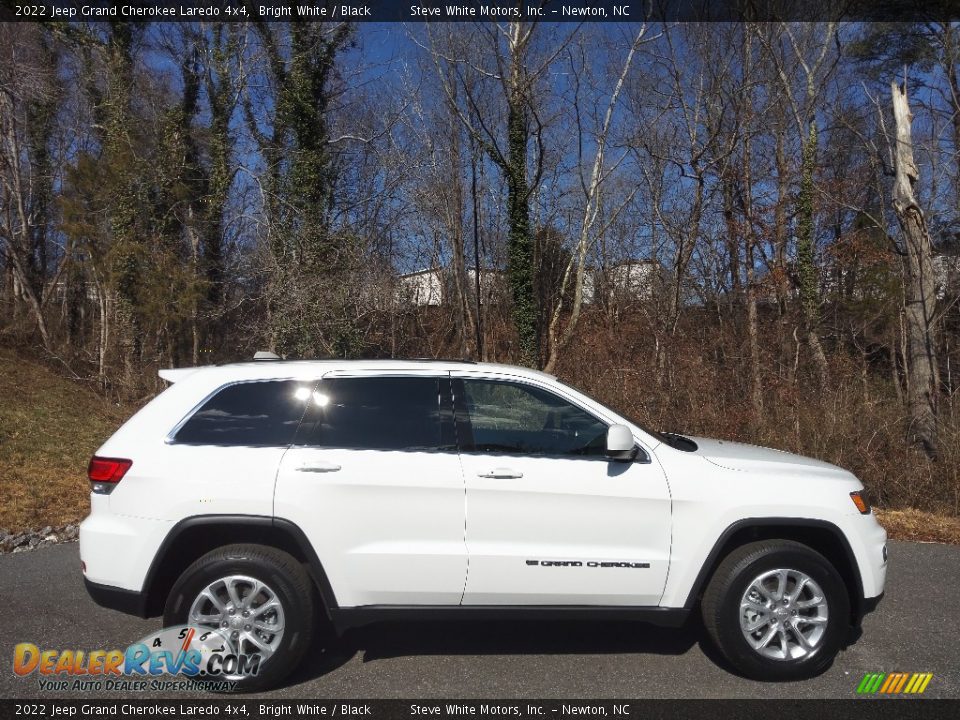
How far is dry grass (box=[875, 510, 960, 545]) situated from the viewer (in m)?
7.34

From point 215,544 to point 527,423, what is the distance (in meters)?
1.95

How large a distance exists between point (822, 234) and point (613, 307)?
649cm

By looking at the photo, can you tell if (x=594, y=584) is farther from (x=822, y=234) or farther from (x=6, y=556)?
(x=822, y=234)

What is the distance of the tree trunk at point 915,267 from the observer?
12.0 m

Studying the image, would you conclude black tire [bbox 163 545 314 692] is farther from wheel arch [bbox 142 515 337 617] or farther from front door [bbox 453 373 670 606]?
front door [bbox 453 373 670 606]

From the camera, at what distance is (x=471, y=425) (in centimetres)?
421

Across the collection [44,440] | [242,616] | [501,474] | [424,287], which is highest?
[424,287]

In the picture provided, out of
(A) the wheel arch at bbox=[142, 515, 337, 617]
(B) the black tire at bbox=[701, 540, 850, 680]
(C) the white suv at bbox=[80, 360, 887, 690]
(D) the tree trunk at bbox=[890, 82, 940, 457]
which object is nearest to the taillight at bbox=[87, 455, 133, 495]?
(C) the white suv at bbox=[80, 360, 887, 690]

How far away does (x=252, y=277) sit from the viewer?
63.6ft

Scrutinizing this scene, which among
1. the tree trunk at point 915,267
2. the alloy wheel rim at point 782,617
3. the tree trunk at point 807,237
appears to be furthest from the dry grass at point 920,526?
the tree trunk at point 807,237

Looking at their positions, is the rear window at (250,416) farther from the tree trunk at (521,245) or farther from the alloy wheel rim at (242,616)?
the tree trunk at (521,245)

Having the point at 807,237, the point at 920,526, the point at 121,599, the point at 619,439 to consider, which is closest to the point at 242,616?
the point at 121,599

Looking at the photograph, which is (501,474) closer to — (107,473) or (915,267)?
(107,473)
